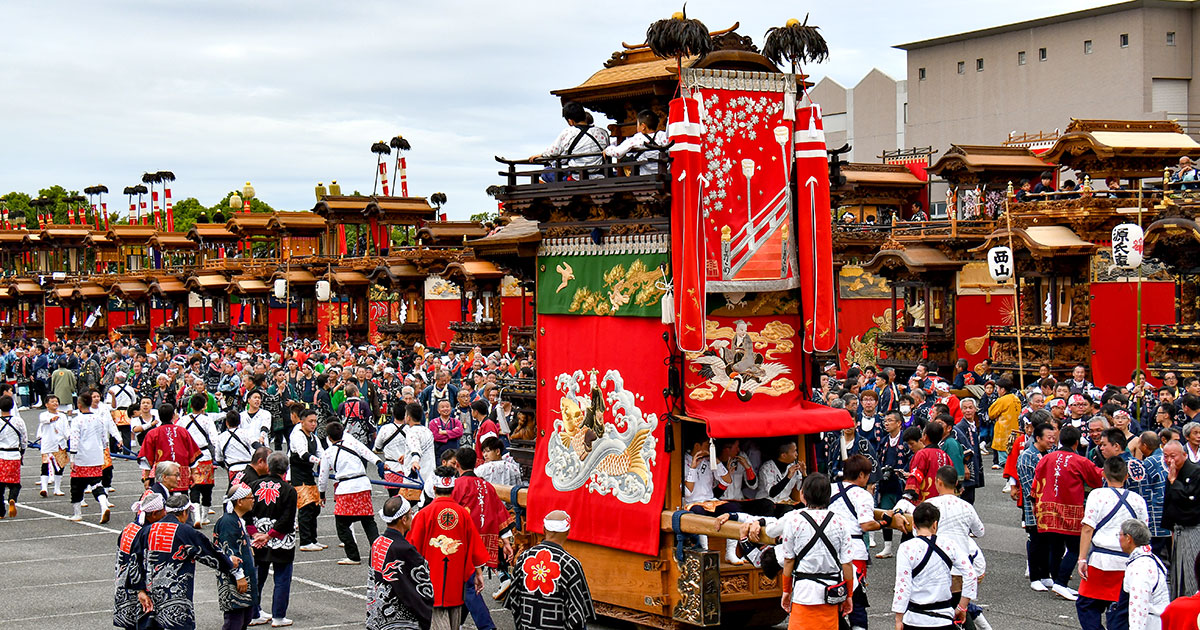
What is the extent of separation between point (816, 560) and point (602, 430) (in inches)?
130

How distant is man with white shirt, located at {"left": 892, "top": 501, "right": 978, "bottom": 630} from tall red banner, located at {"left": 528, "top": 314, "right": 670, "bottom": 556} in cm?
281

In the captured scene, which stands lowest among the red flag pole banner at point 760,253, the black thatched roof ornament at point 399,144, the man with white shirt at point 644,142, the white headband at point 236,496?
the white headband at point 236,496

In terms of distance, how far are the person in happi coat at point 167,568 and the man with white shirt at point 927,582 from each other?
205 inches

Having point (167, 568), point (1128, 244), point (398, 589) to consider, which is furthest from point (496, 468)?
point (1128, 244)

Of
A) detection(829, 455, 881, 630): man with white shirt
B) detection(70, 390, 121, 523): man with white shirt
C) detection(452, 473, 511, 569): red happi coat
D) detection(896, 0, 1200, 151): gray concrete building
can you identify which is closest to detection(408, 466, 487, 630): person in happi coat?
detection(452, 473, 511, 569): red happi coat

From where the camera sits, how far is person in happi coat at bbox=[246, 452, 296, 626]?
1167 centimetres

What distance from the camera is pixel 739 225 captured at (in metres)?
11.4

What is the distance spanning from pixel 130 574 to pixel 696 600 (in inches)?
177

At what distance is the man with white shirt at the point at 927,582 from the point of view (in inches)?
343

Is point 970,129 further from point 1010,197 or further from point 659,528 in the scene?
point 659,528

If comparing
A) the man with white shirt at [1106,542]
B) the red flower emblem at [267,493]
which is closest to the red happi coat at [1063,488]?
the man with white shirt at [1106,542]

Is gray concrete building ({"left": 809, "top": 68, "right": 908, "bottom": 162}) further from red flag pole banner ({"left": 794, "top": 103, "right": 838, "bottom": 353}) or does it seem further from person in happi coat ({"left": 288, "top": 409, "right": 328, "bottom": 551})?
red flag pole banner ({"left": 794, "top": 103, "right": 838, "bottom": 353})

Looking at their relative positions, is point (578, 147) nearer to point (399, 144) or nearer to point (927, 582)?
point (927, 582)

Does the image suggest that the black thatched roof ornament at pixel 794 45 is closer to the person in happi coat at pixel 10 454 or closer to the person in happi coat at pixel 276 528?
the person in happi coat at pixel 276 528
